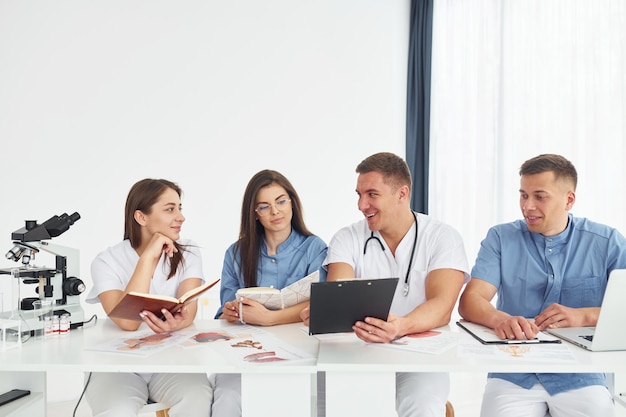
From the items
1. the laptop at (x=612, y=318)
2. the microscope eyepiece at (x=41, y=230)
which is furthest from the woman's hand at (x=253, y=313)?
the laptop at (x=612, y=318)

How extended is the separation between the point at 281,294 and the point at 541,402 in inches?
40.9

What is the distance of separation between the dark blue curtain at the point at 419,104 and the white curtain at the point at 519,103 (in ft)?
0.26

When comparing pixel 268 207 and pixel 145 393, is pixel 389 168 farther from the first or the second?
pixel 145 393

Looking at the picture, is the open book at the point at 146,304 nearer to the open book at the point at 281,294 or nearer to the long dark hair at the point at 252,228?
the open book at the point at 281,294

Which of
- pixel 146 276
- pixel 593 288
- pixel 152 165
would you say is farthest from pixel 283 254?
pixel 152 165

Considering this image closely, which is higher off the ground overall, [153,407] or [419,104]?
[419,104]

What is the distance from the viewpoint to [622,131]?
322 centimetres

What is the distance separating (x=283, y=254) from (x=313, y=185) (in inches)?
70.8

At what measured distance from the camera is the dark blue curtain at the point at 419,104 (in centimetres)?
466

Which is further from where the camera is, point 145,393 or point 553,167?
point 553,167

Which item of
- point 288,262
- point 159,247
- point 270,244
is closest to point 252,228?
point 270,244

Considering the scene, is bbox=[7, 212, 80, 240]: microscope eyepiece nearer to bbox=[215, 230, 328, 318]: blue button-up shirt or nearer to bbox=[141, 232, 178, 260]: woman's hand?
bbox=[141, 232, 178, 260]: woman's hand

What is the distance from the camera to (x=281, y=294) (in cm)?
238

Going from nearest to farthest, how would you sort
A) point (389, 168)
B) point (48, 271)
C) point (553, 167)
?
point (48, 271) → point (553, 167) → point (389, 168)
